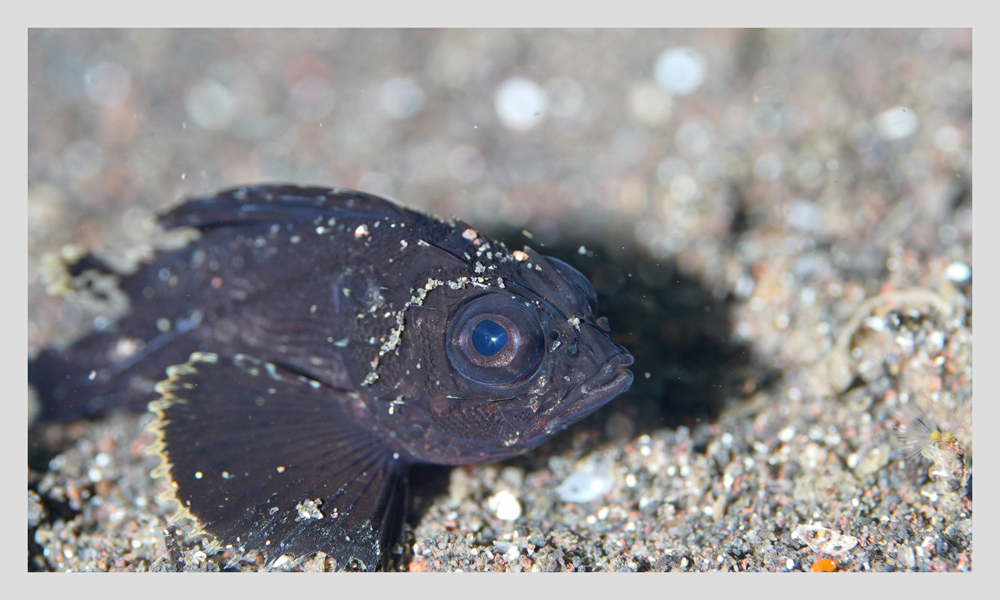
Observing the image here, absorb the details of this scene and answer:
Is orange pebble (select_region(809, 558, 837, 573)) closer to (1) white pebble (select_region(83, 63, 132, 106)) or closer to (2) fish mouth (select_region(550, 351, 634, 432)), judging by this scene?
(2) fish mouth (select_region(550, 351, 634, 432))

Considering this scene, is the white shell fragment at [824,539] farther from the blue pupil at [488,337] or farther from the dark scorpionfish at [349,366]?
the blue pupil at [488,337]

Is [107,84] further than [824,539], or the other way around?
[107,84]

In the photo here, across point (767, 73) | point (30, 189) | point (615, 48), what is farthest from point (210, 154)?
point (767, 73)

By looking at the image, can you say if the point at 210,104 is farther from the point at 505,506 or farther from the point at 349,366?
the point at 505,506

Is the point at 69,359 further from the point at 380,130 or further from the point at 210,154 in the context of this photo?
the point at 380,130

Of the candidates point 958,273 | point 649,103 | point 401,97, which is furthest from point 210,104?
point 958,273

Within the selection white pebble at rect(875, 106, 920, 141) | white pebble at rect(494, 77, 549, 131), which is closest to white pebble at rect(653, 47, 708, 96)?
white pebble at rect(494, 77, 549, 131)
